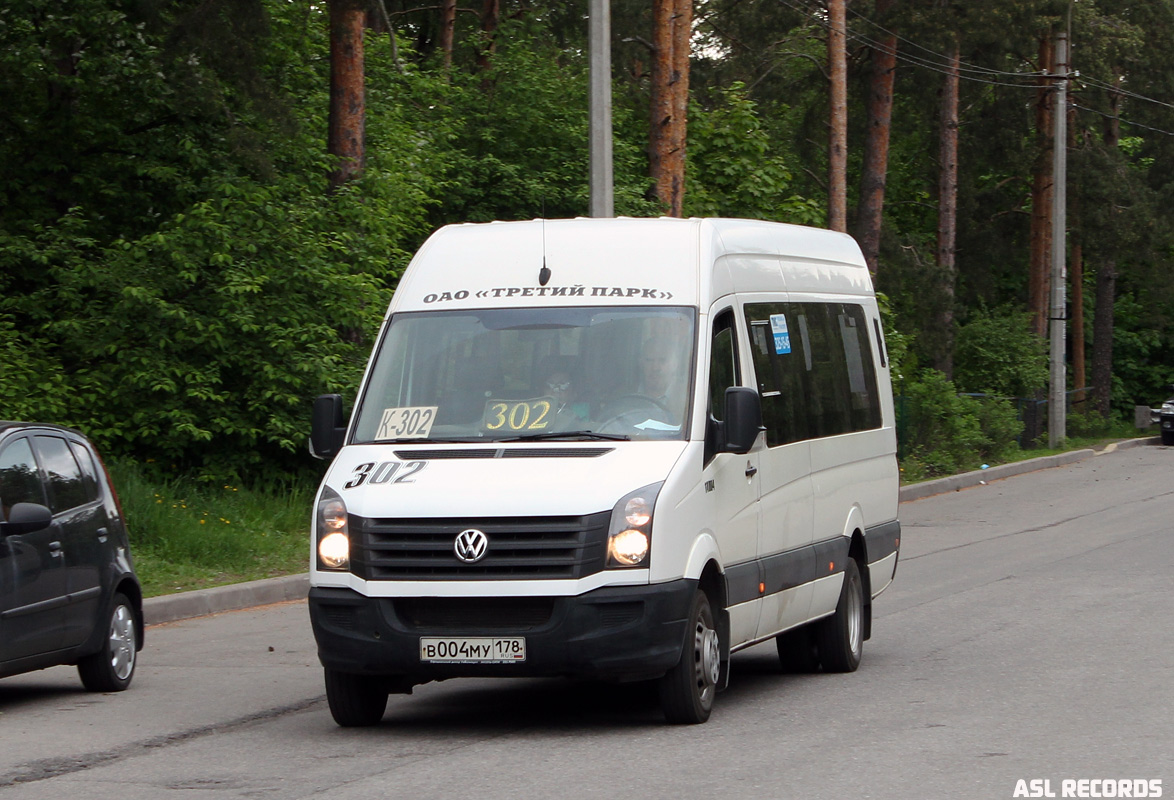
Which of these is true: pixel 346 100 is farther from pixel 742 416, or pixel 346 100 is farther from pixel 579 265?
pixel 742 416

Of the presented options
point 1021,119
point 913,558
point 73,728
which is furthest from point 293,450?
point 1021,119

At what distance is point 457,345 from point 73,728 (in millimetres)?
2795

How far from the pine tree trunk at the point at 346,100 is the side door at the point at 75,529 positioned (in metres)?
10.6

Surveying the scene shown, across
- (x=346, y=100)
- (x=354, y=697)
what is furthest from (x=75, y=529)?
(x=346, y=100)

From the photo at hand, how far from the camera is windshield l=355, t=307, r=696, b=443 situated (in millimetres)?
8508

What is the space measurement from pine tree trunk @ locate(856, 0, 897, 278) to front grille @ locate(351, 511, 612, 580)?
89.6ft

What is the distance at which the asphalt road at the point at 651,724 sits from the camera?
7.01 metres

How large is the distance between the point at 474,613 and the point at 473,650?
171 millimetres

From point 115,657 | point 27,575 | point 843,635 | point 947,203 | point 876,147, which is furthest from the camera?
point 947,203

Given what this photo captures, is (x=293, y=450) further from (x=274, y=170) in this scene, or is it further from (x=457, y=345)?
(x=457, y=345)

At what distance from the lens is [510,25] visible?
32188mm

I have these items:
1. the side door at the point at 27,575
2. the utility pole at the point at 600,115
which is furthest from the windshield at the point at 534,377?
the utility pole at the point at 600,115

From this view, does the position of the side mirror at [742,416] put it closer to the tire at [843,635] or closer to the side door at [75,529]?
the tire at [843,635]

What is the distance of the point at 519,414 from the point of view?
8.58 meters
